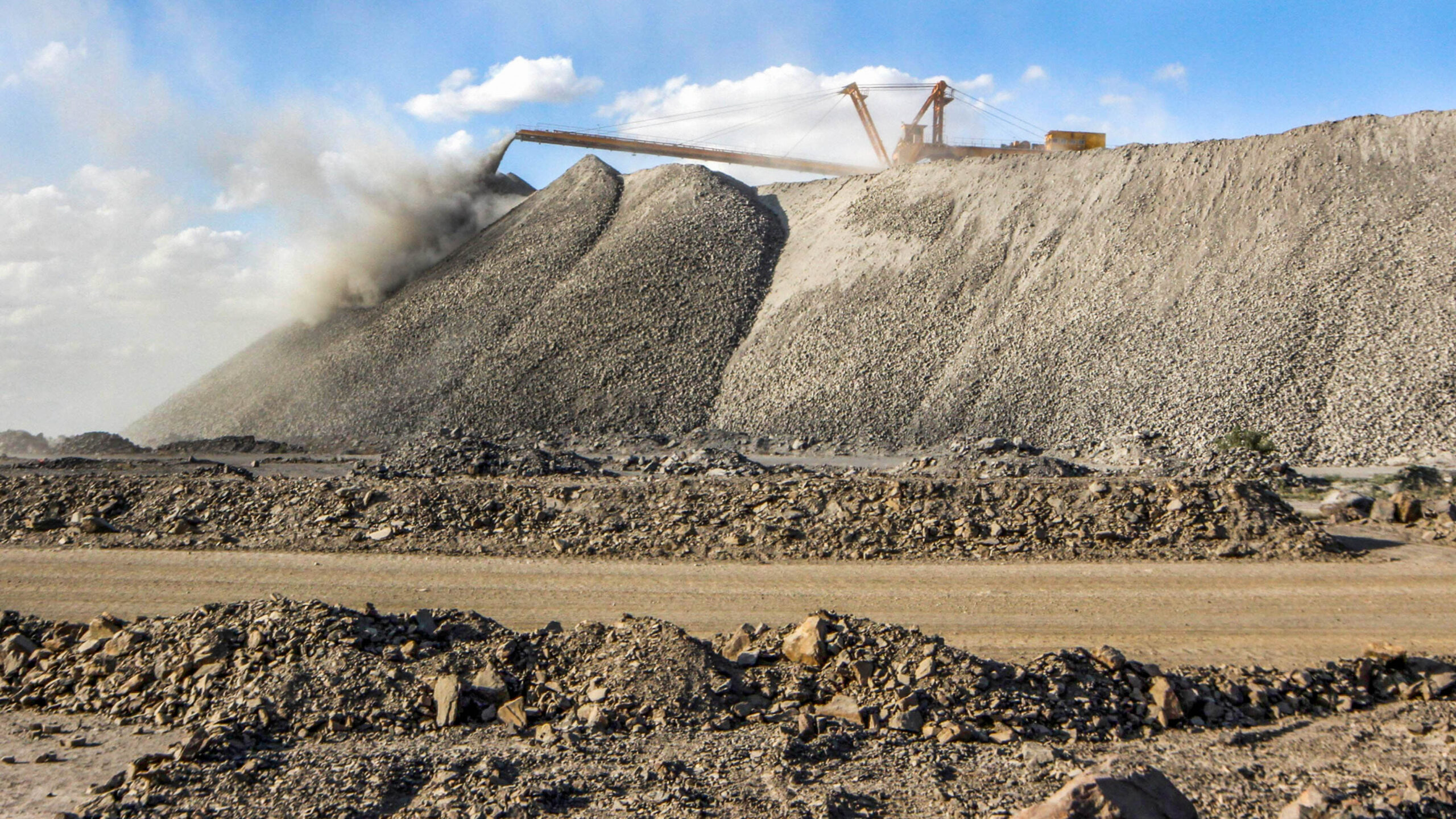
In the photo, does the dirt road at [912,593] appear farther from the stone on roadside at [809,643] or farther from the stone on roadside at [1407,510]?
the stone on roadside at [809,643]

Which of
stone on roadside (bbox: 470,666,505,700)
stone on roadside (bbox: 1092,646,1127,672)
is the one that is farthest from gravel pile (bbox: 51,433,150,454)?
stone on roadside (bbox: 1092,646,1127,672)

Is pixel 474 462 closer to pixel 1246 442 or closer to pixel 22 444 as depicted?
pixel 1246 442

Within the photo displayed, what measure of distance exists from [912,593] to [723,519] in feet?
10.9

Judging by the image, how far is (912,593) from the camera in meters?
9.61

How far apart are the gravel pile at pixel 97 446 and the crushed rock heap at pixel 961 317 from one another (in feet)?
7.75

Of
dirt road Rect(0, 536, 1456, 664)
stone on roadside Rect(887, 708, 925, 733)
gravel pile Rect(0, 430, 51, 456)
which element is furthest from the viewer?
gravel pile Rect(0, 430, 51, 456)

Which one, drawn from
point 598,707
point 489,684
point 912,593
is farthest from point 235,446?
point 598,707

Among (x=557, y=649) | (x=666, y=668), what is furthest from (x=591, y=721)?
(x=557, y=649)

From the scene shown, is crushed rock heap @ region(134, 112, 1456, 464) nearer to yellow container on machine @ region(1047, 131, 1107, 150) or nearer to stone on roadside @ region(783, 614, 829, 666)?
yellow container on machine @ region(1047, 131, 1107, 150)

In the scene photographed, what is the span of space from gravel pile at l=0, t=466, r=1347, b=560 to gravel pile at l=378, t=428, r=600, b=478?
3.57 meters

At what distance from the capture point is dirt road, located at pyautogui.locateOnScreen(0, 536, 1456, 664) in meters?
8.26

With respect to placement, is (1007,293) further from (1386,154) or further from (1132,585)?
(1132,585)

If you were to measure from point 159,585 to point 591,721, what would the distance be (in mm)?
7334

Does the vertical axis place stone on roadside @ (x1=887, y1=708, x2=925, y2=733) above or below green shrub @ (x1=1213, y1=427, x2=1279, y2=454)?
below
